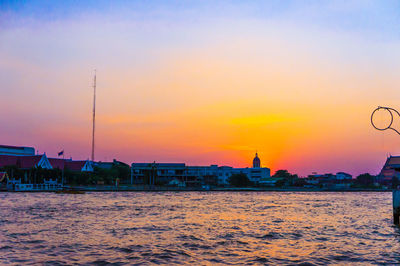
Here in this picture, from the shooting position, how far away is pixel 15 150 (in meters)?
178

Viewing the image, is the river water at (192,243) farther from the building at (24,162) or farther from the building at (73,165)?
the building at (73,165)

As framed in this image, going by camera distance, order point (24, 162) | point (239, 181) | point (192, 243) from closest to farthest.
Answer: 1. point (192, 243)
2. point (24, 162)
3. point (239, 181)

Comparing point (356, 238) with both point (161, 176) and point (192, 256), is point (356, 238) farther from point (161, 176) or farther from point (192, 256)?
point (161, 176)

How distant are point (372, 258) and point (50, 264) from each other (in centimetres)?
1483

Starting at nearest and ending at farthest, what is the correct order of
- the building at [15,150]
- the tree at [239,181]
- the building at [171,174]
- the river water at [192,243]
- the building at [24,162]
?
the river water at [192,243] → the building at [24,162] → the building at [15,150] → the building at [171,174] → the tree at [239,181]

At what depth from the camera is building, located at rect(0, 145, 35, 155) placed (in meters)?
171

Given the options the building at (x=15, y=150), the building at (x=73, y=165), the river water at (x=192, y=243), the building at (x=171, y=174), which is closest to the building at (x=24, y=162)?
the building at (x=73, y=165)

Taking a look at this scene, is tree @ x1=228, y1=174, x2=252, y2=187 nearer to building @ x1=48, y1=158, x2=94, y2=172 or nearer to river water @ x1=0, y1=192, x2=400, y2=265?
building @ x1=48, y1=158, x2=94, y2=172

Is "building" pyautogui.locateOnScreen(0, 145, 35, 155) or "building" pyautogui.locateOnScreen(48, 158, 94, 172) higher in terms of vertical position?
"building" pyautogui.locateOnScreen(0, 145, 35, 155)

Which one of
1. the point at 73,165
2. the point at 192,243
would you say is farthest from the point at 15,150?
the point at 192,243

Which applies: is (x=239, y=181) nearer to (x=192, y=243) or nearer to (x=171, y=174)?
(x=171, y=174)

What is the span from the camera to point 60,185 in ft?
417

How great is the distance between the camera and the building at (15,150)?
562 feet

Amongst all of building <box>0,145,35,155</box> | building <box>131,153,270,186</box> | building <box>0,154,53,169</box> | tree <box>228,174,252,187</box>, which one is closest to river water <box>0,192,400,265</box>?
building <box>0,154,53,169</box>
